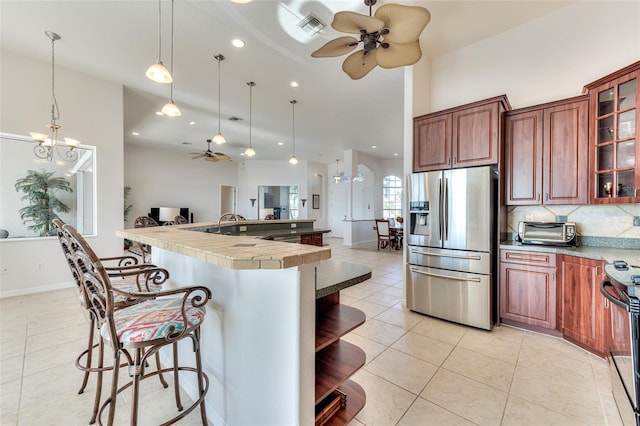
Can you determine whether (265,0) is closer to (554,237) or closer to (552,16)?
(552,16)

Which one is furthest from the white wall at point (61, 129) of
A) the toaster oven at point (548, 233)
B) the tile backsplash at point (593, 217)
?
the tile backsplash at point (593, 217)

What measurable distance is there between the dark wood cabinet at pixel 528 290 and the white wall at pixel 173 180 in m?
9.60

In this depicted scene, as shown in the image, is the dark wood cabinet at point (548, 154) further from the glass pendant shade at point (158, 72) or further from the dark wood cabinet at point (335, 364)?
the glass pendant shade at point (158, 72)

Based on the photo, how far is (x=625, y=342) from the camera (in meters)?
Result: 1.34

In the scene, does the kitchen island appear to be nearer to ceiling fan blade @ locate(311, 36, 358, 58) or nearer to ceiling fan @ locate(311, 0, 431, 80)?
ceiling fan @ locate(311, 0, 431, 80)

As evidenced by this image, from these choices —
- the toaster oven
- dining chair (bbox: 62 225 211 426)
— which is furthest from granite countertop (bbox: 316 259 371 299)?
the toaster oven

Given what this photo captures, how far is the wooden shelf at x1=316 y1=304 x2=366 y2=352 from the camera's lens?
49.8 inches

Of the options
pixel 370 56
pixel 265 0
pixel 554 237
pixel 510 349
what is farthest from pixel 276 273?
pixel 554 237

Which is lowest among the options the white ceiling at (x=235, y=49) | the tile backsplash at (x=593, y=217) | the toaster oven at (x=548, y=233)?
the toaster oven at (x=548, y=233)

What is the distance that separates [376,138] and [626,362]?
22.2 ft

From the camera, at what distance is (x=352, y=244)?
29.1 feet

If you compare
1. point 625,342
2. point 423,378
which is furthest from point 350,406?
point 625,342

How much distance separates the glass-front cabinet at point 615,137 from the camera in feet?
6.94

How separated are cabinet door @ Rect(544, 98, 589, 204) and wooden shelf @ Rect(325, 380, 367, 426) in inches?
106
